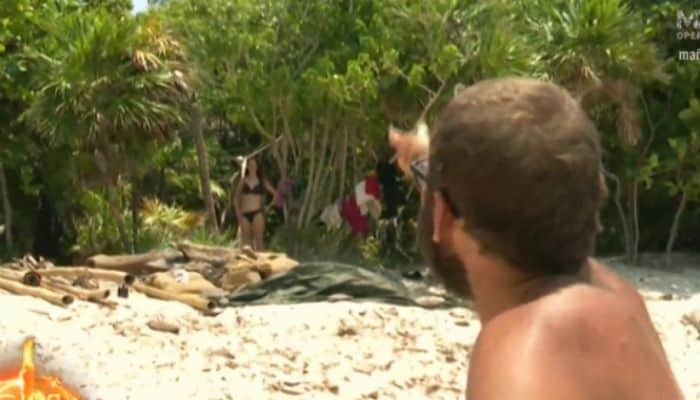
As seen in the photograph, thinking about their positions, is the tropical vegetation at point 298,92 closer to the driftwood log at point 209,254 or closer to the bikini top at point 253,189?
the bikini top at point 253,189

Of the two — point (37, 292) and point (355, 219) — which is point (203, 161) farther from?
point (37, 292)

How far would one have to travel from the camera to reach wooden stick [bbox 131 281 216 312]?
10.4 metres

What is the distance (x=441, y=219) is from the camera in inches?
56.8

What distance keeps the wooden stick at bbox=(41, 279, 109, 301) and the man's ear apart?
8.96m

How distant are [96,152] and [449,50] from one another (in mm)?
4502

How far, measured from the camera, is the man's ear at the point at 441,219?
56.3 inches

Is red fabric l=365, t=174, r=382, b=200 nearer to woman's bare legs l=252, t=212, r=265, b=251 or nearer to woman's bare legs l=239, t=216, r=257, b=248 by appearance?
woman's bare legs l=252, t=212, r=265, b=251

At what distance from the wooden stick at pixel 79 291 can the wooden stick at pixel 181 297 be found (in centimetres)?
35

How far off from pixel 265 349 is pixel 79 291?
6.07 feet

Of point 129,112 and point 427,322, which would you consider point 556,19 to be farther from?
point 427,322

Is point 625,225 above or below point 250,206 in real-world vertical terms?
below

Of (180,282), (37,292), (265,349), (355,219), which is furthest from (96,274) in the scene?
(355,219)

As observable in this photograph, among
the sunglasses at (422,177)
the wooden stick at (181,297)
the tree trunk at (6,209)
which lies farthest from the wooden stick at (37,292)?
the tree trunk at (6,209)

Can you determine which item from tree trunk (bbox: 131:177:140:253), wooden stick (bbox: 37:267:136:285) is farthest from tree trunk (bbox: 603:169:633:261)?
wooden stick (bbox: 37:267:136:285)
